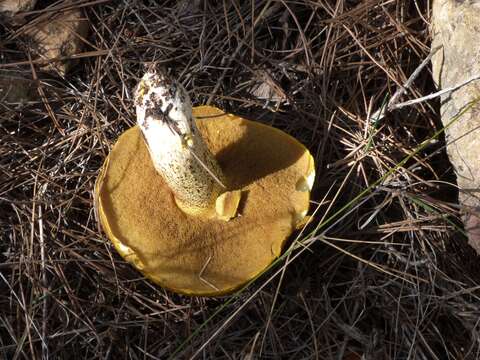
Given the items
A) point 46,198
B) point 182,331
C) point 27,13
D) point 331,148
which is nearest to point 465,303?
point 331,148

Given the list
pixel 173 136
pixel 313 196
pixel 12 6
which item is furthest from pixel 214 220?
pixel 12 6

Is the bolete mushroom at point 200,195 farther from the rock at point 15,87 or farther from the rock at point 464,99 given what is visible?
the rock at point 15,87

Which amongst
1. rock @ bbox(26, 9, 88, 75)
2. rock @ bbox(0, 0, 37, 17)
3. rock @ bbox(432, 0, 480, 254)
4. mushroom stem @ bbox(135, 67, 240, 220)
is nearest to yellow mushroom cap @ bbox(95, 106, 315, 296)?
mushroom stem @ bbox(135, 67, 240, 220)

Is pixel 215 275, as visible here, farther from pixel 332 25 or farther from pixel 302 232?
pixel 332 25

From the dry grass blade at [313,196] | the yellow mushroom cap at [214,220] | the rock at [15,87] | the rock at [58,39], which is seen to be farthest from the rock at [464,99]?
the rock at [15,87]

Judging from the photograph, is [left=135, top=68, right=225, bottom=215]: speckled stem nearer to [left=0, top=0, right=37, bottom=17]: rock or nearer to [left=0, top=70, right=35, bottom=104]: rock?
[left=0, top=70, right=35, bottom=104]: rock

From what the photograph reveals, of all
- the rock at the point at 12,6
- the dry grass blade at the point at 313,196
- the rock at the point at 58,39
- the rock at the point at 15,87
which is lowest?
the dry grass blade at the point at 313,196
